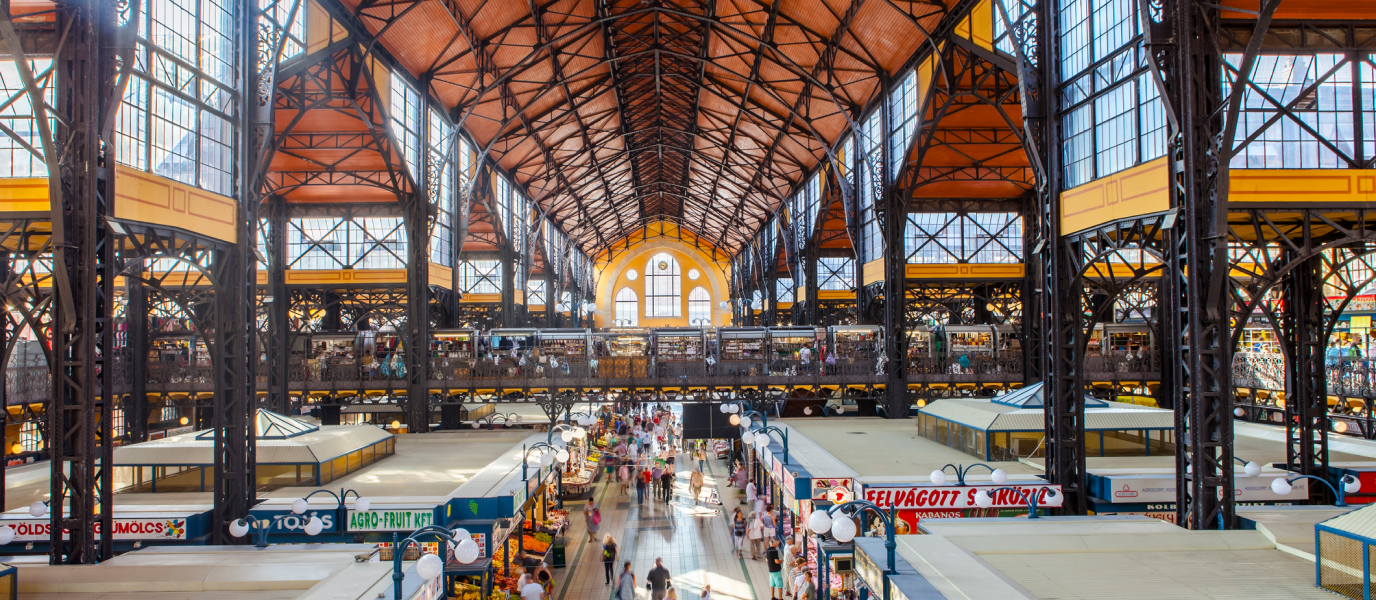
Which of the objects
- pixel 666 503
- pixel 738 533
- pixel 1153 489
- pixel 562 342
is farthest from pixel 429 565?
pixel 562 342

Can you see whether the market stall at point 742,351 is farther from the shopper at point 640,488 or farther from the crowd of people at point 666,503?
the shopper at point 640,488

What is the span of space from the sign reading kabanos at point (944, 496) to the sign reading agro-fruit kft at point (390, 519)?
862cm

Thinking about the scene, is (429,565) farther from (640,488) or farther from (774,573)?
(640,488)

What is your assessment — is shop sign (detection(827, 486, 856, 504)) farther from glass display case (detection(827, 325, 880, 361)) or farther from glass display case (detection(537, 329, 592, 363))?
glass display case (detection(537, 329, 592, 363))

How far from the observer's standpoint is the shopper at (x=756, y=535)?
20.9 meters

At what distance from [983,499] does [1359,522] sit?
7533mm

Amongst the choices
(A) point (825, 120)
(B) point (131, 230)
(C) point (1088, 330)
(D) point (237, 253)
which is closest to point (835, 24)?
(A) point (825, 120)

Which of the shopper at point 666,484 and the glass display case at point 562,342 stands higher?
the glass display case at point 562,342

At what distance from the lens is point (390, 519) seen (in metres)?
15.0

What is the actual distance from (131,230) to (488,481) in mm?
8615

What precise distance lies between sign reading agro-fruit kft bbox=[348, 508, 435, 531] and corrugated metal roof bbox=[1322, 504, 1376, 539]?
44.5 feet

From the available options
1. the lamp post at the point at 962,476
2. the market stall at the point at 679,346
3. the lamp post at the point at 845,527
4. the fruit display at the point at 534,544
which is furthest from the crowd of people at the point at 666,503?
the lamp post at the point at 845,527

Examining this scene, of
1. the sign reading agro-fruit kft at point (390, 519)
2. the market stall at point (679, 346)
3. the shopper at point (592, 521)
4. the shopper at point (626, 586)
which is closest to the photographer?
the sign reading agro-fruit kft at point (390, 519)

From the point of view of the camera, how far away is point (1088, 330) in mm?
16156
